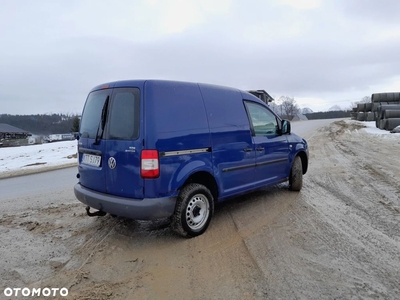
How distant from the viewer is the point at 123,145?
3631 mm

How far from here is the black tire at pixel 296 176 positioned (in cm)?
593

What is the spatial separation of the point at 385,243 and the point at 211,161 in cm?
245

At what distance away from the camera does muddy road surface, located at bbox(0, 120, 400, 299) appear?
9.18ft

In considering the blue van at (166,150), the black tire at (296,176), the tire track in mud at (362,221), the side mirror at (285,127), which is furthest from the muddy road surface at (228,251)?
the side mirror at (285,127)

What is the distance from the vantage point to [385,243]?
359 centimetres

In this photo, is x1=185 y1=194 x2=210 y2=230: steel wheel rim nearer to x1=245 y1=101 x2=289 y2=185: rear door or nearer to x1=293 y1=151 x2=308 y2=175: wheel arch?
x1=245 y1=101 x2=289 y2=185: rear door

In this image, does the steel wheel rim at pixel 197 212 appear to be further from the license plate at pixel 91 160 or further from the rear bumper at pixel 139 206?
the license plate at pixel 91 160

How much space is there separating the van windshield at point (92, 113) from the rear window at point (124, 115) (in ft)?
0.78

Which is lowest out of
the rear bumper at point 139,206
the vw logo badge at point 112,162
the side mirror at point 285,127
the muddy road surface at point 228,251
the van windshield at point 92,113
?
the muddy road surface at point 228,251

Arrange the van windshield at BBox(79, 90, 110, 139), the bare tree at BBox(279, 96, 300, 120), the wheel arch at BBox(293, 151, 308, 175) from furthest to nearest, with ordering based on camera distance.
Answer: the bare tree at BBox(279, 96, 300, 120), the wheel arch at BBox(293, 151, 308, 175), the van windshield at BBox(79, 90, 110, 139)

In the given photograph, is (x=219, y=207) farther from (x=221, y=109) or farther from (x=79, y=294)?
(x=79, y=294)

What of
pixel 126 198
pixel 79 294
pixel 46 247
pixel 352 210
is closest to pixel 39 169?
pixel 46 247

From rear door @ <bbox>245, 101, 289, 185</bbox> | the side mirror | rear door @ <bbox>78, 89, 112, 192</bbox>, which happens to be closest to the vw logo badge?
rear door @ <bbox>78, 89, 112, 192</bbox>

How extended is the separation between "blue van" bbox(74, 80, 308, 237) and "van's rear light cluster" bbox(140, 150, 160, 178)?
0.04ft
